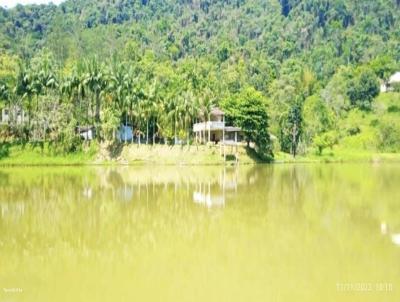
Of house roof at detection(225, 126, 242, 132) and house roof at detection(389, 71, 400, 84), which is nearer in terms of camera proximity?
house roof at detection(225, 126, 242, 132)

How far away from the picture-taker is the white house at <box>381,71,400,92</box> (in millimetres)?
83031

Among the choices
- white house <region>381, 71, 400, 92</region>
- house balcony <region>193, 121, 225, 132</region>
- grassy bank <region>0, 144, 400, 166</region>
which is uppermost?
white house <region>381, 71, 400, 92</region>

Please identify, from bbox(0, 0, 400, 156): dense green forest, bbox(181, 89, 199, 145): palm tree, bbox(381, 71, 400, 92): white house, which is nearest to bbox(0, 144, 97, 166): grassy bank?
bbox(0, 0, 400, 156): dense green forest

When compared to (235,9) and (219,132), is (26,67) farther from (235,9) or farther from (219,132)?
(235,9)

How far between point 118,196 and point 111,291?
13.8m

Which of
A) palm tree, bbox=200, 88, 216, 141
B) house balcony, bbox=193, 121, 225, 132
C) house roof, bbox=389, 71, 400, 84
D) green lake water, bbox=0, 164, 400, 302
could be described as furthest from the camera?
house roof, bbox=389, 71, 400, 84

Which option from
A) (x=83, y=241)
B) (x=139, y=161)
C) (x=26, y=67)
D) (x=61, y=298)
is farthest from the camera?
(x=26, y=67)

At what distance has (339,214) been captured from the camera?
16953 mm

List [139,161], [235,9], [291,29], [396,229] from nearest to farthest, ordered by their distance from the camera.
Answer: [396,229] → [139,161] → [291,29] → [235,9]

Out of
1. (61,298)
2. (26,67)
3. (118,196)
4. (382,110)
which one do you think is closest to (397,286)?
(61,298)

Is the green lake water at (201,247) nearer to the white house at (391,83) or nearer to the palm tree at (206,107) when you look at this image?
the palm tree at (206,107)
